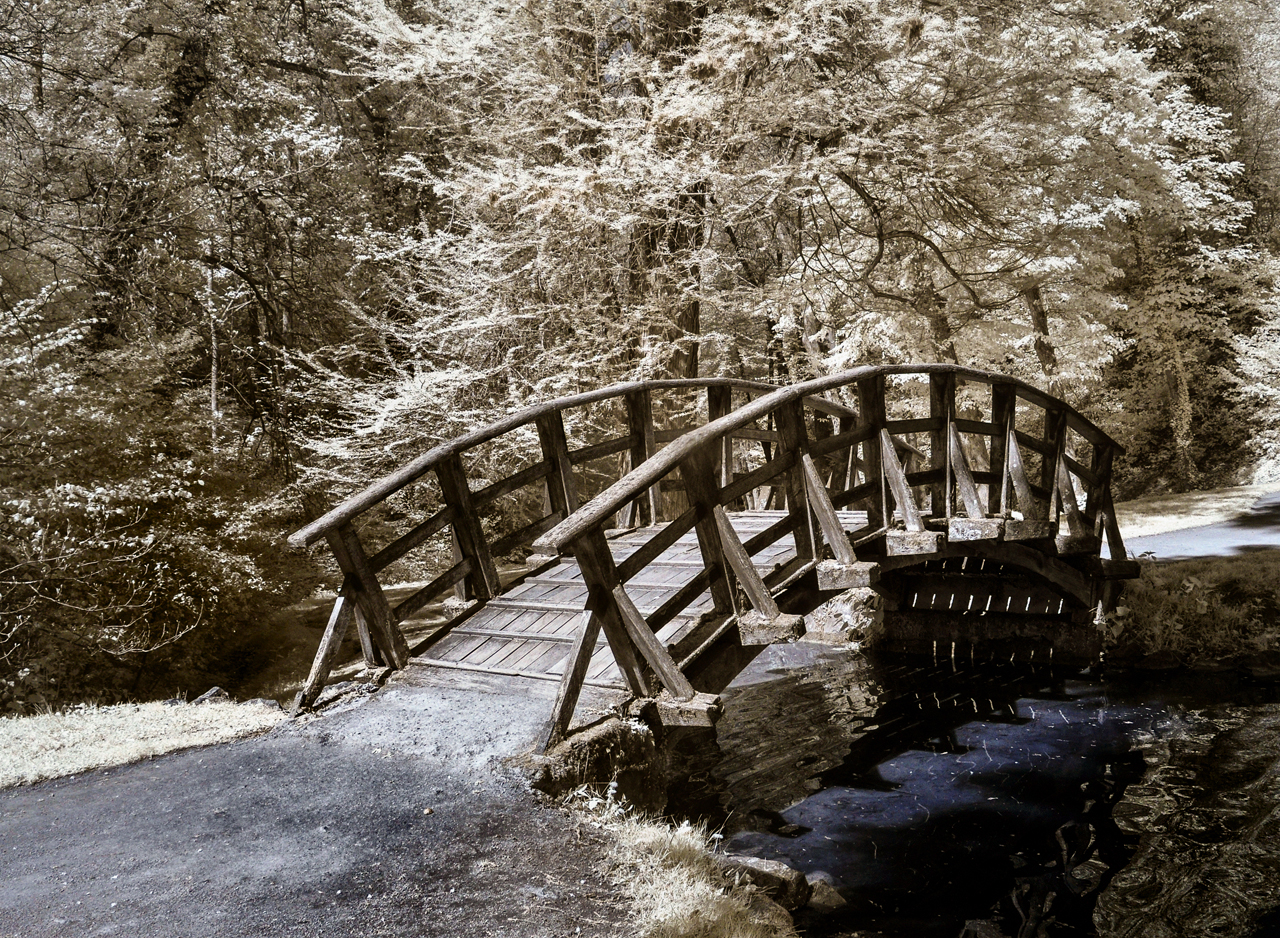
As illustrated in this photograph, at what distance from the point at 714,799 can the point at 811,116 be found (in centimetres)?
760

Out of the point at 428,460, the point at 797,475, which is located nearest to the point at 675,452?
the point at 797,475

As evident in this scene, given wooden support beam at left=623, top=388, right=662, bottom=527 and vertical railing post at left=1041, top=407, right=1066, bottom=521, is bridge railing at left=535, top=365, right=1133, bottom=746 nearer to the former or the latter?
vertical railing post at left=1041, top=407, right=1066, bottom=521

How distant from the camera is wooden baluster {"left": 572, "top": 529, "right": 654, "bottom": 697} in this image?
510cm

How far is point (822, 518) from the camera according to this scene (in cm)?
677

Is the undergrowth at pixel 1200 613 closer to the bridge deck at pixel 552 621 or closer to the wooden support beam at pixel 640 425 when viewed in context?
the bridge deck at pixel 552 621

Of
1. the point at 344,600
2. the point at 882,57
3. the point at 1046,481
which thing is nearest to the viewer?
the point at 344,600

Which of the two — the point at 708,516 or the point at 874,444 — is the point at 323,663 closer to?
the point at 708,516

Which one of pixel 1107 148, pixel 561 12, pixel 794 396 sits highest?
pixel 561 12

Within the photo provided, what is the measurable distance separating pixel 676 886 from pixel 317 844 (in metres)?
1.63

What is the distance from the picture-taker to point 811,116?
35.0 ft

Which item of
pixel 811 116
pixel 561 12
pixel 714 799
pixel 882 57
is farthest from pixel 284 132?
pixel 714 799

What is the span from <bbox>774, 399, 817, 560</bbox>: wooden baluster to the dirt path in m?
2.44

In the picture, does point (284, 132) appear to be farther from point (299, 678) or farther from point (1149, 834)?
point (1149, 834)

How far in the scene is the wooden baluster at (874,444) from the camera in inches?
305
